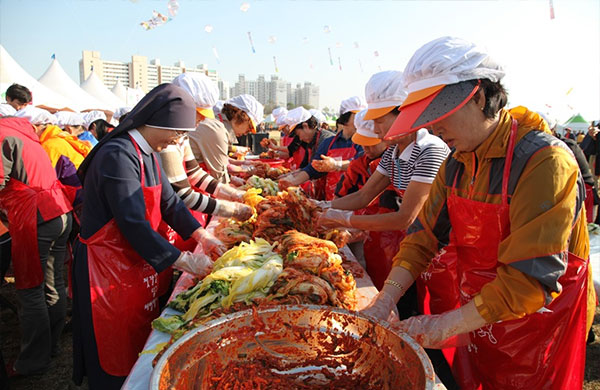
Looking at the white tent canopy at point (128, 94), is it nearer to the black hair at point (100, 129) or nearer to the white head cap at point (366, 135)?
the black hair at point (100, 129)

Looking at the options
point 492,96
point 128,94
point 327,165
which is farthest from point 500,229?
point 128,94

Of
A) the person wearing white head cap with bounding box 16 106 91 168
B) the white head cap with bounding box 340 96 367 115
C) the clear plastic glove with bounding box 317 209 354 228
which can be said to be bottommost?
the clear plastic glove with bounding box 317 209 354 228

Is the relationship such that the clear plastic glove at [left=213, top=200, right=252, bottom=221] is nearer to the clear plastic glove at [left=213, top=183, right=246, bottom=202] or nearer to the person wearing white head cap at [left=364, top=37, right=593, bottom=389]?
the clear plastic glove at [left=213, top=183, right=246, bottom=202]

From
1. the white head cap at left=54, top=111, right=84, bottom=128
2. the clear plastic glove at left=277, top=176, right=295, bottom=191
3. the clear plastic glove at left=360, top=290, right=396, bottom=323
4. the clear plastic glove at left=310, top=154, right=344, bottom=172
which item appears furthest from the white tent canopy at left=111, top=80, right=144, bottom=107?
the clear plastic glove at left=360, top=290, right=396, bottom=323

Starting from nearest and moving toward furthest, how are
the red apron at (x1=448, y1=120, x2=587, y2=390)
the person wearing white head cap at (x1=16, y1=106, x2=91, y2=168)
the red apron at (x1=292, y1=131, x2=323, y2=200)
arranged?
the red apron at (x1=448, y1=120, x2=587, y2=390) < the person wearing white head cap at (x1=16, y1=106, x2=91, y2=168) < the red apron at (x1=292, y1=131, x2=323, y2=200)

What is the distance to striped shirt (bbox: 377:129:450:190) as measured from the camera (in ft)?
9.54

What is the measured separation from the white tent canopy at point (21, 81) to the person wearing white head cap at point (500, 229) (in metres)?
16.1

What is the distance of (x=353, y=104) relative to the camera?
5.92 meters

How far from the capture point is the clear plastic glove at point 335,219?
3420 mm

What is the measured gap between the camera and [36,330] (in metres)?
4.01

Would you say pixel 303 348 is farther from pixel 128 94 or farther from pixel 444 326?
pixel 128 94

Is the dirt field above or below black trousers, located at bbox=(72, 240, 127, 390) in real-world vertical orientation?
below

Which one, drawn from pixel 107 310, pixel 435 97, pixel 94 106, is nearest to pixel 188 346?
pixel 107 310

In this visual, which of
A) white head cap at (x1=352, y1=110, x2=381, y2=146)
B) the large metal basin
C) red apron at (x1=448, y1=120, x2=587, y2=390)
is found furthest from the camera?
white head cap at (x1=352, y1=110, x2=381, y2=146)
